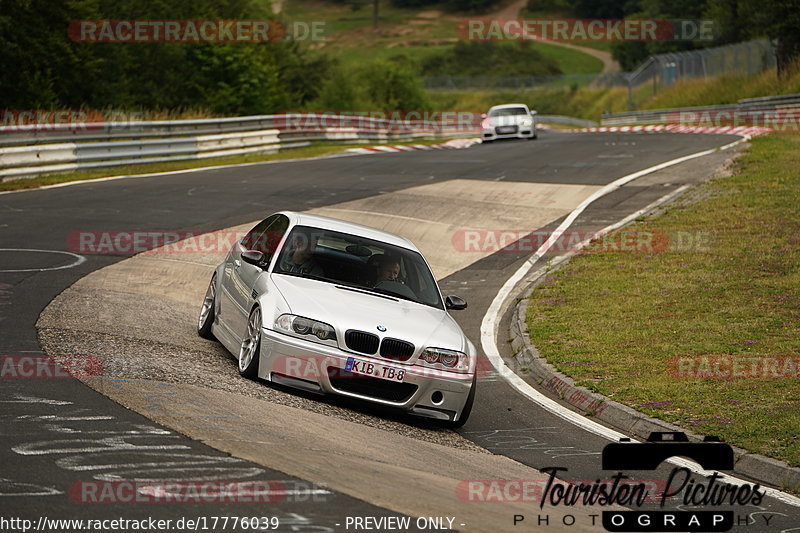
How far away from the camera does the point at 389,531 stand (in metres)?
5.58

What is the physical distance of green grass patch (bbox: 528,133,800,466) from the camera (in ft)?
31.1

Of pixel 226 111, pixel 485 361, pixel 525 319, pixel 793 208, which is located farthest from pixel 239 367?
pixel 226 111

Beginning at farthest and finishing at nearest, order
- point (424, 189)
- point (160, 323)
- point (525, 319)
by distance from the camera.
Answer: point (424, 189), point (525, 319), point (160, 323)

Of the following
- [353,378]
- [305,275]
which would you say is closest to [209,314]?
[305,275]

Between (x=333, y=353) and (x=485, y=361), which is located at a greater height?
(x=333, y=353)

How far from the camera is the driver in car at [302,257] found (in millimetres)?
9875

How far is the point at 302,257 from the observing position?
10.0 m

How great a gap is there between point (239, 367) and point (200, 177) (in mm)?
16378

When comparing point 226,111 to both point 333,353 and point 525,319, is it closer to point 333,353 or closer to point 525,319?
point 525,319

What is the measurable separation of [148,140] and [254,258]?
19.0 m

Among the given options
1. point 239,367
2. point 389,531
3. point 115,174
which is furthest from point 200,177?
point 389,531

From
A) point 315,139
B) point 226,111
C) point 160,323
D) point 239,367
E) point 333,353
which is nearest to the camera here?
point 333,353

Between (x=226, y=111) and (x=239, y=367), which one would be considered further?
(x=226, y=111)

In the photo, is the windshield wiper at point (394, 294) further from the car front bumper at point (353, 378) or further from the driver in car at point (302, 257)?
the car front bumper at point (353, 378)
